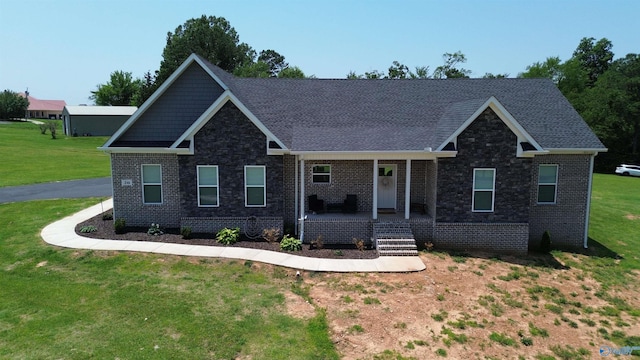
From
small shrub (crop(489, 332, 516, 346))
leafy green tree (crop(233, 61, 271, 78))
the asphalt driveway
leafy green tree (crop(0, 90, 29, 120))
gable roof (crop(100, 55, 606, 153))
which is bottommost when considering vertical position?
small shrub (crop(489, 332, 516, 346))

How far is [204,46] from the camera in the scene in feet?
205

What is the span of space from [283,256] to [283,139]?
516 cm

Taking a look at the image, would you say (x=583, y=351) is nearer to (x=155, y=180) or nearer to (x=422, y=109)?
(x=422, y=109)

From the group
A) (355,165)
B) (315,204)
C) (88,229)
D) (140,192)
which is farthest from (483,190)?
(88,229)

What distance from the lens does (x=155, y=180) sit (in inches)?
689

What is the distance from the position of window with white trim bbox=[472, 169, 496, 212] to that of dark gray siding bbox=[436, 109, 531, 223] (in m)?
0.15

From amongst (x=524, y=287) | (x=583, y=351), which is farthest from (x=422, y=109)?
(x=583, y=351)

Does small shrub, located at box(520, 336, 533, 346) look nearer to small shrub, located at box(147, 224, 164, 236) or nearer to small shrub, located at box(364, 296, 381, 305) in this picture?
small shrub, located at box(364, 296, 381, 305)

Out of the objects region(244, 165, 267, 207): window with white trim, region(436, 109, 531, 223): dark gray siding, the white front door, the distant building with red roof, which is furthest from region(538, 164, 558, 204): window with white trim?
the distant building with red roof

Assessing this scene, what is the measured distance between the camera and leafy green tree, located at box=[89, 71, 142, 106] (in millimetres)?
93250

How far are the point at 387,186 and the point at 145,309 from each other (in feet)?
37.8

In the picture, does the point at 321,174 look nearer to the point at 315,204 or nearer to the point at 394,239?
the point at 315,204

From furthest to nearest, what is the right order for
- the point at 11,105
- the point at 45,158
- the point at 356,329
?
the point at 11,105
the point at 45,158
the point at 356,329

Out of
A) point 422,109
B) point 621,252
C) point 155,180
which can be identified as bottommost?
point 621,252
